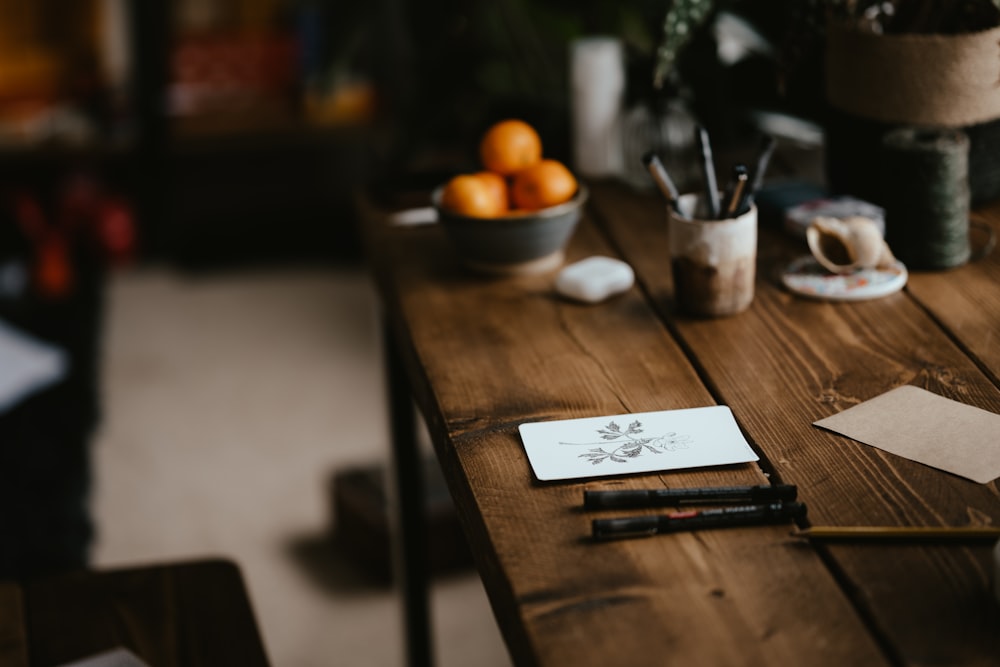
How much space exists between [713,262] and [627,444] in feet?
0.91

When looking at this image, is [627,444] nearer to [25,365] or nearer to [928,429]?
[928,429]

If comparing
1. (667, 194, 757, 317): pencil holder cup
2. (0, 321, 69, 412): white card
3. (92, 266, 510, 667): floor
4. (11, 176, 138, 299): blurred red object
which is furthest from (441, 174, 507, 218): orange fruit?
(11, 176, 138, 299): blurred red object

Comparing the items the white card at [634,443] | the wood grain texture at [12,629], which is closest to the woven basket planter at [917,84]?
the white card at [634,443]

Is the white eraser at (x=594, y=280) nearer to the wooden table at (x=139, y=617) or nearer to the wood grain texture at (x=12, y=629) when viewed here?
the wooden table at (x=139, y=617)

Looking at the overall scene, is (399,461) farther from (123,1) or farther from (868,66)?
(123,1)

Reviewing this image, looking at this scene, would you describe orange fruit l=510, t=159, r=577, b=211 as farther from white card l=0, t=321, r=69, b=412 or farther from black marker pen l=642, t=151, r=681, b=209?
white card l=0, t=321, r=69, b=412

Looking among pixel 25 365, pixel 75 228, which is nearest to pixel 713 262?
pixel 25 365

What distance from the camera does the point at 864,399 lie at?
3.22 feet

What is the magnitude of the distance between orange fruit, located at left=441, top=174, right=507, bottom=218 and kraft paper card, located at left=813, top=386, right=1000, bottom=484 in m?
0.47

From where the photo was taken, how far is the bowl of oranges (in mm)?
1256

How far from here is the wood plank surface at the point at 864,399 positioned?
721 millimetres

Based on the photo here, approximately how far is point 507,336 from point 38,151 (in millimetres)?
2665

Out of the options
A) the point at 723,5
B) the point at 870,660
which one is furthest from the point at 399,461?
the point at 870,660

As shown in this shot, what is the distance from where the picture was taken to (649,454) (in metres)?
0.92
